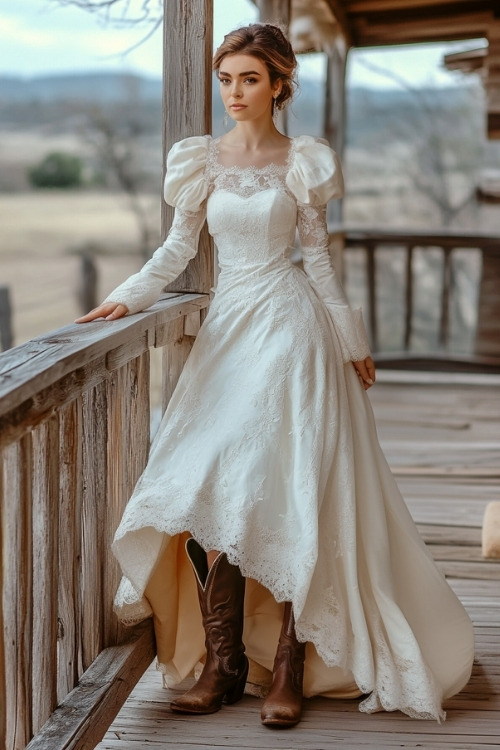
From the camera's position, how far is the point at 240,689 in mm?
2422

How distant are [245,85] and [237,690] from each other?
1559 millimetres

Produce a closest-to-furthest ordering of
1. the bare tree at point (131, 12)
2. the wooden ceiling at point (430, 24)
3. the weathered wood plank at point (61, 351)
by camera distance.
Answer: the weathered wood plank at point (61, 351), the bare tree at point (131, 12), the wooden ceiling at point (430, 24)

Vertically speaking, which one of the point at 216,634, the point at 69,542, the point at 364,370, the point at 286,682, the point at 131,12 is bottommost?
the point at 286,682

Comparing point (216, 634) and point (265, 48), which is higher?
point (265, 48)

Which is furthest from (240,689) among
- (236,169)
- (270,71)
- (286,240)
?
(270,71)

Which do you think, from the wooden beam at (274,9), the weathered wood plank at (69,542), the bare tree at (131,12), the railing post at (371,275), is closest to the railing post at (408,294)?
the railing post at (371,275)

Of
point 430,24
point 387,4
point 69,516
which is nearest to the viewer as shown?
point 69,516

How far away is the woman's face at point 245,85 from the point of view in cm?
242

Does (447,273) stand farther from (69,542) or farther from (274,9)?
(69,542)

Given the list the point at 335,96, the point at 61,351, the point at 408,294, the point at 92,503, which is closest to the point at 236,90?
the point at 61,351

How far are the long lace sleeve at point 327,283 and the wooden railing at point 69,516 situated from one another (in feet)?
1.25

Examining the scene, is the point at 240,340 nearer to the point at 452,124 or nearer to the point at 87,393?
the point at 87,393

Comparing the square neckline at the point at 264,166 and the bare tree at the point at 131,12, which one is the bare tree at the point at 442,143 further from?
the square neckline at the point at 264,166

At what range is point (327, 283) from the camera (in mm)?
2506
